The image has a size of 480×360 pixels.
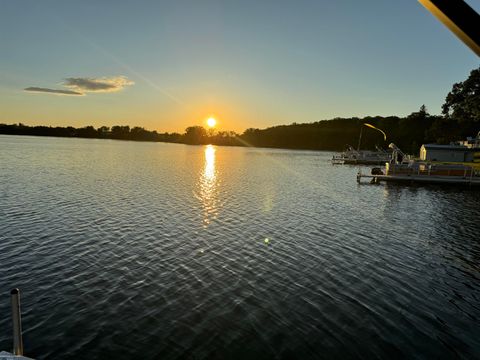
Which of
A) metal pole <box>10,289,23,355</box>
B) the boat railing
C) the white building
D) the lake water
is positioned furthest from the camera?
the white building

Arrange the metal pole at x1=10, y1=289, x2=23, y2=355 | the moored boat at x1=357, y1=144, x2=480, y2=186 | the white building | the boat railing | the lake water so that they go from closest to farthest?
the metal pole at x1=10, y1=289, x2=23, y2=355 < the lake water < the moored boat at x1=357, y1=144, x2=480, y2=186 < the boat railing < the white building

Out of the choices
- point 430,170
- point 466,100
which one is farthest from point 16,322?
point 466,100

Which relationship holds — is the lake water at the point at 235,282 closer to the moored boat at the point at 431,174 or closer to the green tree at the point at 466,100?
the moored boat at the point at 431,174

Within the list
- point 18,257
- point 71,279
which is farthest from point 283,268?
point 18,257

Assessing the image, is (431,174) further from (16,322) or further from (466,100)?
(16,322)

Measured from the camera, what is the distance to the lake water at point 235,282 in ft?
35.6

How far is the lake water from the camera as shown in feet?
35.6

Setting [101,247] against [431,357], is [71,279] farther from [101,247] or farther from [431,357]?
[431,357]

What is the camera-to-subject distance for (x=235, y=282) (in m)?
15.1

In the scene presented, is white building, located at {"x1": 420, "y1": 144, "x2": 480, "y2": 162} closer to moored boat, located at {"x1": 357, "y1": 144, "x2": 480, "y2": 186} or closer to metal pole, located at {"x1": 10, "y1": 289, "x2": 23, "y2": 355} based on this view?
moored boat, located at {"x1": 357, "y1": 144, "x2": 480, "y2": 186}

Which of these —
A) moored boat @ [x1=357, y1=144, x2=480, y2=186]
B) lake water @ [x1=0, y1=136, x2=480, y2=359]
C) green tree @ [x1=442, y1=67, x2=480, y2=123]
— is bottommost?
lake water @ [x1=0, y1=136, x2=480, y2=359]

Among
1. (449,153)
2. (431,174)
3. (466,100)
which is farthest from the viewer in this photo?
(466,100)

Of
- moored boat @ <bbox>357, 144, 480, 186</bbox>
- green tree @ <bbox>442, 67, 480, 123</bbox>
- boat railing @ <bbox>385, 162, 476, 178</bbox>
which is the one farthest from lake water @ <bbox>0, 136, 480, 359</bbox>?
green tree @ <bbox>442, 67, 480, 123</bbox>

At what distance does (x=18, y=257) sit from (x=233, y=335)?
12.8m
